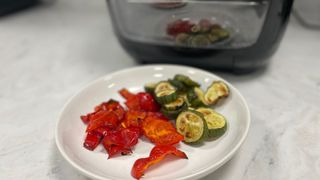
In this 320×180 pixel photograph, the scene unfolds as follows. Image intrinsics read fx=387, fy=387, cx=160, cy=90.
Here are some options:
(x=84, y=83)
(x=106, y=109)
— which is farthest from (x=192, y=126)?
(x=84, y=83)

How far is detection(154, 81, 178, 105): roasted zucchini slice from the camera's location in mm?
569

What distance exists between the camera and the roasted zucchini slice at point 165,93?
569mm

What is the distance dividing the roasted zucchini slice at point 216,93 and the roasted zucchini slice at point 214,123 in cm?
3

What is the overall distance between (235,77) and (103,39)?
331mm

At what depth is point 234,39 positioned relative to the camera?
653 millimetres

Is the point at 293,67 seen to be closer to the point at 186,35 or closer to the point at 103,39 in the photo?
the point at 186,35

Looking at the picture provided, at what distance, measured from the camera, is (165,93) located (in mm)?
582

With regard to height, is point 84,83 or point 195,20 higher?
point 195,20

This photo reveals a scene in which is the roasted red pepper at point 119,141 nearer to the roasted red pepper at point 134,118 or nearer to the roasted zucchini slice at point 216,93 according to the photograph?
the roasted red pepper at point 134,118

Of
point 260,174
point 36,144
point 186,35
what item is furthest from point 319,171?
point 36,144

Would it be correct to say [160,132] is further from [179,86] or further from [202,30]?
[202,30]

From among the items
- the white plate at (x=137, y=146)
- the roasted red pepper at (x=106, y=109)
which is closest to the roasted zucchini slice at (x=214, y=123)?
the white plate at (x=137, y=146)

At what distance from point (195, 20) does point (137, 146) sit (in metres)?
0.24

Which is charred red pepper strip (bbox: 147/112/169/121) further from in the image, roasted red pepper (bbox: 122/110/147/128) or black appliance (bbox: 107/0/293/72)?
black appliance (bbox: 107/0/293/72)
